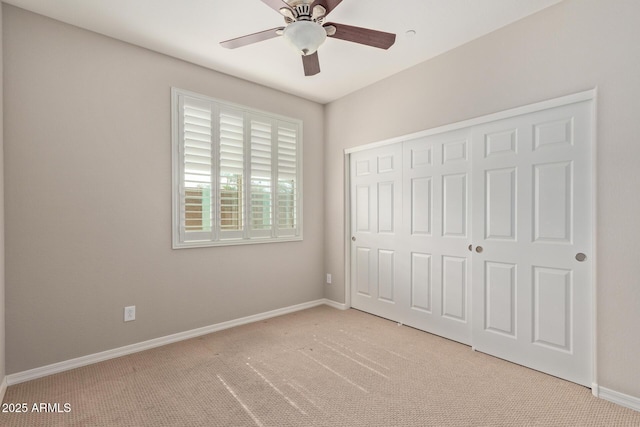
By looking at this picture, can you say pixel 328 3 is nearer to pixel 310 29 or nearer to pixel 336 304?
pixel 310 29

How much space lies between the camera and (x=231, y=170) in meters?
3.43

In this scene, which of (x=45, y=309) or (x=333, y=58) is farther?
(x=333, y=58)

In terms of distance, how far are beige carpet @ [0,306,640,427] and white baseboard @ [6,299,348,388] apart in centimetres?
6

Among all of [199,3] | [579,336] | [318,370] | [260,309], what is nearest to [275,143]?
[199,3]

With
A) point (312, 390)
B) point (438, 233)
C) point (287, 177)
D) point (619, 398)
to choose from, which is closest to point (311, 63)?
point (287, 177)

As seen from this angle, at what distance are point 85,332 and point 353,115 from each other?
3.45 m

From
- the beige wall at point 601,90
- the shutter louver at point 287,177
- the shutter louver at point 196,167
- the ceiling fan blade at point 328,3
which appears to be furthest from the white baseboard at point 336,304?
the ceiling fan blade at point 328,3

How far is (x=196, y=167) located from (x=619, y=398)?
3712 mm

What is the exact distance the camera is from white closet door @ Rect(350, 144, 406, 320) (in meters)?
3.55

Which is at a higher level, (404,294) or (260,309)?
(404,294)

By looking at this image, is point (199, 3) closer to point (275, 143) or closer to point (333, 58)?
point (333, 58)

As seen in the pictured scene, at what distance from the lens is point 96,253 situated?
8.71ft

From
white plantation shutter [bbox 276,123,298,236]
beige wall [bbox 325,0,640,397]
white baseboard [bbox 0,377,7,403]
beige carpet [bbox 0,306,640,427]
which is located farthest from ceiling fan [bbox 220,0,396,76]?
white baseboard [bbox 0,377,7,403]

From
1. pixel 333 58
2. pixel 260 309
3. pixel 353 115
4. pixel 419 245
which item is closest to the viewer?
pixel 333 58
